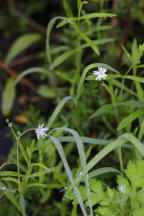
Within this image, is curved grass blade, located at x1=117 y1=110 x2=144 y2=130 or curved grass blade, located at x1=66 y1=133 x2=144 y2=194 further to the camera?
curved grass blade, located at x1=117 y1=110 x2=144 y2=130

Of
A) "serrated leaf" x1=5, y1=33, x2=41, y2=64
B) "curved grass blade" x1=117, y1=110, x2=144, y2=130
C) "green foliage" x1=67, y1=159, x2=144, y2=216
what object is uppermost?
"serrated leaf" x1=5, y1=33, x2=41, y2=64

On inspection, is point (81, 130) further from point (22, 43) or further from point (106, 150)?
point (22, 43)

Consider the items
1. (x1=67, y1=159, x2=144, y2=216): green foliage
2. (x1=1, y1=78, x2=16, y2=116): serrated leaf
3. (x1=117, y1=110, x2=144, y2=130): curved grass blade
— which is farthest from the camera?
(x1=1, y1=78, x2=16, y2=116): serrated leaf

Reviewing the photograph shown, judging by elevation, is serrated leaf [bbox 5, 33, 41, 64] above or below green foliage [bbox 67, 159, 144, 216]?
above

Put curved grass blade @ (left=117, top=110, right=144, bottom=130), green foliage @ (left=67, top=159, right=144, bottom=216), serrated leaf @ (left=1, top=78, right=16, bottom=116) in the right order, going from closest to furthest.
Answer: green foliage @ (left=67, top=159, right=144, bottom=216) < curved grass blade @ (left=117, top=110, right=144, bottom=130) < serrated leaf @ (left=1, top=78, right=16, bottom=116)

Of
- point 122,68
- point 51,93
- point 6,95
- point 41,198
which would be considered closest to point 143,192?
point 41,198

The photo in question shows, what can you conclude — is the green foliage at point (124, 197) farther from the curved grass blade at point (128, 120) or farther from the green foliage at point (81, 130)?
the curved grass blade at point (128, 120)

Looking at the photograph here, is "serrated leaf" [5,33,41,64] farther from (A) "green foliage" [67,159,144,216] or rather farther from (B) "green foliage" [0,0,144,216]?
(A) "green foliage" [67,159,144,216]

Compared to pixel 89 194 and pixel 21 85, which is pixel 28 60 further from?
pixel 89 194

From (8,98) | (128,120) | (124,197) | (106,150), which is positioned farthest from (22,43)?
(124,197)

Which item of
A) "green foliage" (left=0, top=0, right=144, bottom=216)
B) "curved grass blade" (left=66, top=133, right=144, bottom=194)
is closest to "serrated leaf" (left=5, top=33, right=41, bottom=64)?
"green foliage" (left=0, top=0, right=144, bottom=216)
